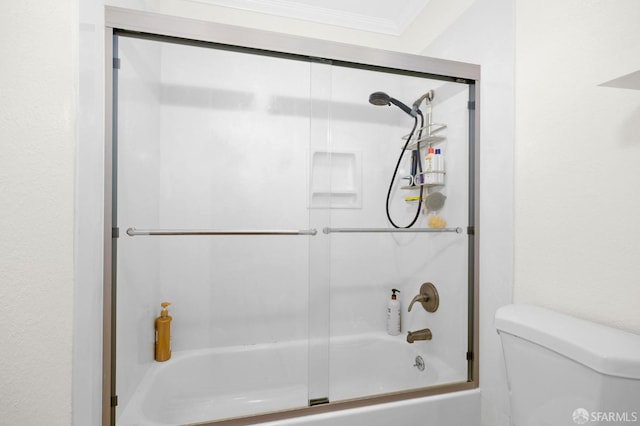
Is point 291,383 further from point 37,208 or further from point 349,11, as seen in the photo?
point 349,11

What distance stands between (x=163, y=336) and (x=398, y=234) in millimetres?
1193

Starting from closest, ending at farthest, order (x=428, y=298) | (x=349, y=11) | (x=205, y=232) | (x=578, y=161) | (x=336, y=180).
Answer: (x=578, y=161)
(x=205, y=232)
(x=336, y=180)
(x=428, y=298)
(x=349, y=11)

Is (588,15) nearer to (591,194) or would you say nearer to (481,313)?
(591,194)

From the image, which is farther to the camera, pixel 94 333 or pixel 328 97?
pixel 328 97

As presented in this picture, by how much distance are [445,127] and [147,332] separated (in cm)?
165

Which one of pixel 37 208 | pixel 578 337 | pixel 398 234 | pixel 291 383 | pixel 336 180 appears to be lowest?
pixel 291 383

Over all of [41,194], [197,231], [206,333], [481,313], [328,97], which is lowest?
[206,333]

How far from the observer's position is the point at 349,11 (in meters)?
1.95

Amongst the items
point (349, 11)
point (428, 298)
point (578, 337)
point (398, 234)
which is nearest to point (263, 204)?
point (398, 234)

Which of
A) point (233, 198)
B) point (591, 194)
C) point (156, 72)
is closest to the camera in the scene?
point (591, 194)

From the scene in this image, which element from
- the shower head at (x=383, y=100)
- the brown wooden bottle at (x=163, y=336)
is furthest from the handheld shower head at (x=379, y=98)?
the brown wooden bottle at (x=163, y=336)

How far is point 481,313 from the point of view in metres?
1.33

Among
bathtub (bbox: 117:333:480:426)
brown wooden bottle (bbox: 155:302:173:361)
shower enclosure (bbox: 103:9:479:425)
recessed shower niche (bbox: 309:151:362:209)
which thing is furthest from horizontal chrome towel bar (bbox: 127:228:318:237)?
bathtub (bbox: 117:333:480:426)

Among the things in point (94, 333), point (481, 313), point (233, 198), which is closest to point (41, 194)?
point (94, 333)
